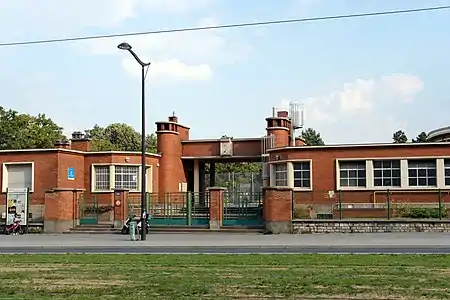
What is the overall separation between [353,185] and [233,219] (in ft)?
29.1

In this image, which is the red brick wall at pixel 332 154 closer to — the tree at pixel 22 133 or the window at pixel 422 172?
the window at pixel 422 172

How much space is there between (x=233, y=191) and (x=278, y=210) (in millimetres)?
3918

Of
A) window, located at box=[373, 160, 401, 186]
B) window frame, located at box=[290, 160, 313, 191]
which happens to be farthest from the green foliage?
window frame, located at box=[290, 160, 313, 191]

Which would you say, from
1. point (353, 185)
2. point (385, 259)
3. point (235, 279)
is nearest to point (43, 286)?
point (235, 279)

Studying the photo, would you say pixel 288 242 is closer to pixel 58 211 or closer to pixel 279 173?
pixel 58 211

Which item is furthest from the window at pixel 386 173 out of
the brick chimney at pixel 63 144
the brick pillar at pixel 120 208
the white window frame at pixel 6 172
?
the brick chimney at pixel 63 144

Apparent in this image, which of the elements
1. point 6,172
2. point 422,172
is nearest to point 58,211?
point 6,172

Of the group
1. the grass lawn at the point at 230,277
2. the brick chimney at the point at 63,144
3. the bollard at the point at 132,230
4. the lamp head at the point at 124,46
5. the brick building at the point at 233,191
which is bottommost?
the grass lawn at the point at 230,277

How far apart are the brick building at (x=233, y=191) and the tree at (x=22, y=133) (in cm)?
1737

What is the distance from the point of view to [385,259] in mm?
18531

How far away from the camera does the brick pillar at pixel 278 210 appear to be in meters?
34.2

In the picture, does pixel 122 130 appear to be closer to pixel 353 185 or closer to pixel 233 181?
pixel 233 181

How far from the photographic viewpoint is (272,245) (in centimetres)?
2641

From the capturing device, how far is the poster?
3856 cm
